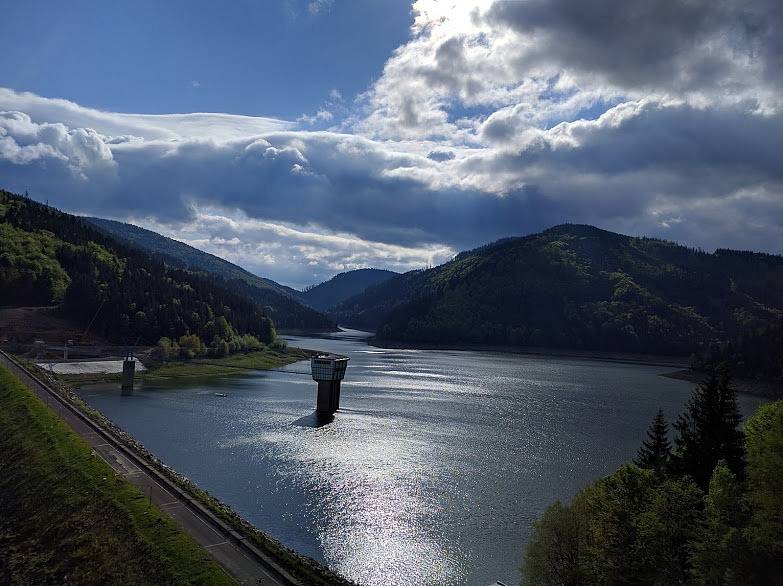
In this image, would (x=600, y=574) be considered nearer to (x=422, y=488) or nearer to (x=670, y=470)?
(x=670, y=470)

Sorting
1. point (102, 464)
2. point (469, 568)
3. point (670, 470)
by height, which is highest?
point (670, 470)

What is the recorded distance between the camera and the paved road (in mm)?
37156

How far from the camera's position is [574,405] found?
450 feet

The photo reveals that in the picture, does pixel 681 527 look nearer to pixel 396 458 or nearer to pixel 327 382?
pixel 396 458

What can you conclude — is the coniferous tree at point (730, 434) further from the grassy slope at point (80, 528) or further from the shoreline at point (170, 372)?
the shoreline at point (170, 372)

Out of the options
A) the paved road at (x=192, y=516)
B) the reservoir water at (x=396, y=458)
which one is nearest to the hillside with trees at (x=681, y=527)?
the reservoir water at (x=396, y=458)

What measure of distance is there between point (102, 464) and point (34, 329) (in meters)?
157

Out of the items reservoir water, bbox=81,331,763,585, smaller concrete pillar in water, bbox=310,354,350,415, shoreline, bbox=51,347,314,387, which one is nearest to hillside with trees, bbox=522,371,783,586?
reservoir water, bbox=81,331,763,585

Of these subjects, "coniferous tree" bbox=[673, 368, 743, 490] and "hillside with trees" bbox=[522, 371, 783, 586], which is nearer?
"hillside with trees" bbox=[522, 371, 783, 586]

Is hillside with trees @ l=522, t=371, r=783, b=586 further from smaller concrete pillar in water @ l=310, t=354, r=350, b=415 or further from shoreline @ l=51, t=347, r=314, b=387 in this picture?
shoreline @ l=51, t=347, r=314, b=387

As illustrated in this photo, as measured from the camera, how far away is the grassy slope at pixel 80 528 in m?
38.3

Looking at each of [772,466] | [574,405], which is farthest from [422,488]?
[574,405]

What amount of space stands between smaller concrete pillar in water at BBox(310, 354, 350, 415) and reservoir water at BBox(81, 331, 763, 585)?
3665 millimetres

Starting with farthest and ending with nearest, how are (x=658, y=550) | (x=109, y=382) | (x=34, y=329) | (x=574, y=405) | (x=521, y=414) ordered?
(x=34, y=329) → (x=109, y=382) → (x=574, y=405) → (x=521, y=414) → (x=658, y=550)
